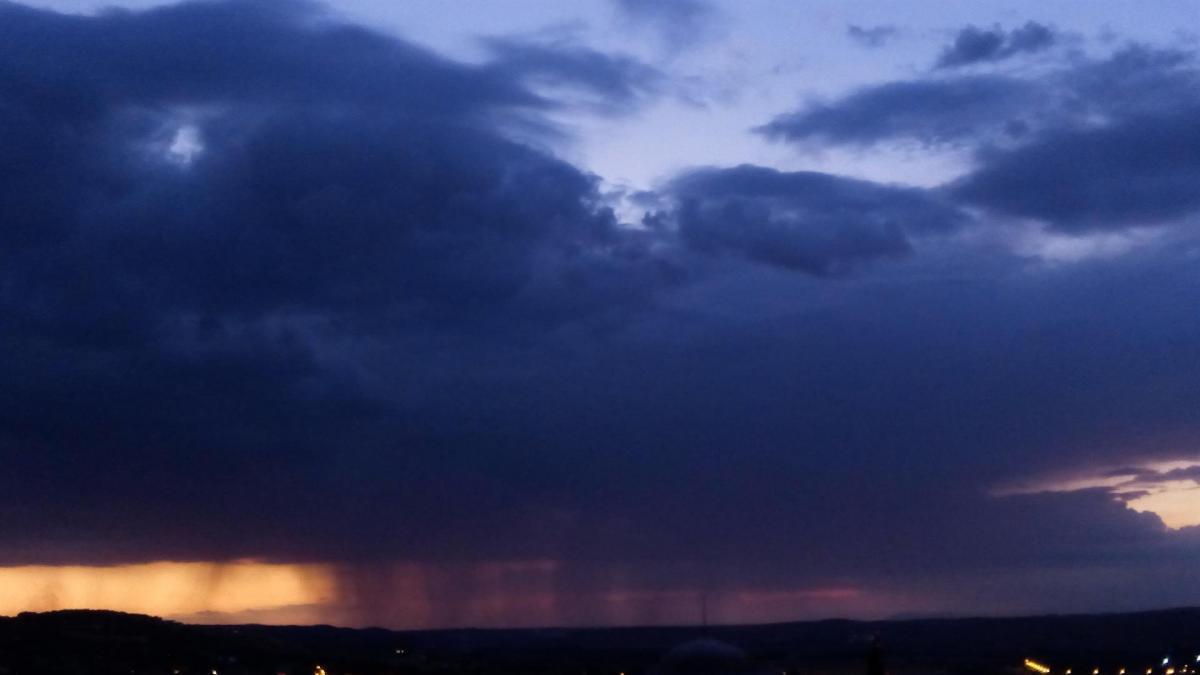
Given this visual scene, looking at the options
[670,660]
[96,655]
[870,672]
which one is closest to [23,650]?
[96,655]

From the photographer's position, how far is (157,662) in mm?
198000

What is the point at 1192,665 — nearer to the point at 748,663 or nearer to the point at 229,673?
the point at 748,663

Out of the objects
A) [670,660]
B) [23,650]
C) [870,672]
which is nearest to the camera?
[870,672]

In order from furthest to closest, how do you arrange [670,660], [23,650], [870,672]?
[23,650] → [670,660] → [870,672]

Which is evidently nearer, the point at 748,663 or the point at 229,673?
the point at 748,663

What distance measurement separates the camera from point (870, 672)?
76438 mm

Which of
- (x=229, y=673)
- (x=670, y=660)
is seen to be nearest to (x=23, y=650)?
(x=229, y=673)

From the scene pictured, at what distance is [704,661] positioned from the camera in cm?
15150

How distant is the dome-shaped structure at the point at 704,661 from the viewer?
150100 mm

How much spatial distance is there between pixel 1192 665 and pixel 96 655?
485ft

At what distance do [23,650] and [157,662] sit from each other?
1717 centimetres

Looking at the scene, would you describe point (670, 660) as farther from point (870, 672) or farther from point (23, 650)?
point (23, 650)

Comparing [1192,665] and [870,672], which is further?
[1192,665]

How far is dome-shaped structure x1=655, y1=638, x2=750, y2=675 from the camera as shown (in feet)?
492
